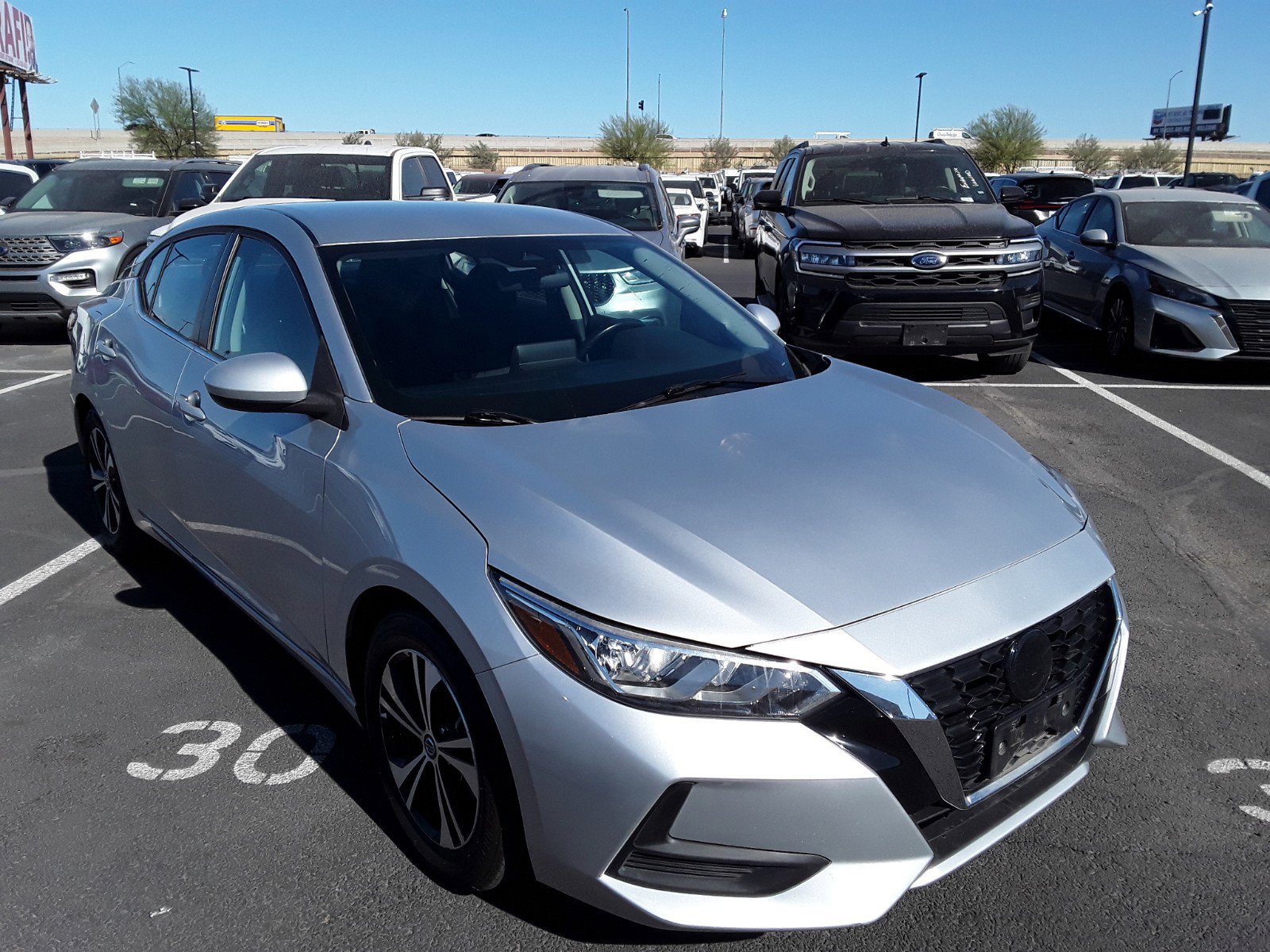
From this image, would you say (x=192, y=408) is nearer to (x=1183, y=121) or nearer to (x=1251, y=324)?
(x=1251, y=324)

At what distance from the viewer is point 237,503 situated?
3324 mm

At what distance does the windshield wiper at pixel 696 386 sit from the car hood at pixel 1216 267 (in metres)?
6.92

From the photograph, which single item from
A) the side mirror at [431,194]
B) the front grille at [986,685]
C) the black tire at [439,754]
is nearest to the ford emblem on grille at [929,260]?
the side mirror at [431,194]

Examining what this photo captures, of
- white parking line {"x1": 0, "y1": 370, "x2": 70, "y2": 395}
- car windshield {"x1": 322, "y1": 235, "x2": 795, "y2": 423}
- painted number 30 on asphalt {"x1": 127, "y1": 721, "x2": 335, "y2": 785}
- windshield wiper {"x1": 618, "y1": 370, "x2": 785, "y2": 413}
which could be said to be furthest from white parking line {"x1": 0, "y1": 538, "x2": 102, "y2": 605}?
white parking line {"x1": 0, "y1": 370, "x2": 70, "y2": 395}

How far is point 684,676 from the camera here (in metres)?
2.11

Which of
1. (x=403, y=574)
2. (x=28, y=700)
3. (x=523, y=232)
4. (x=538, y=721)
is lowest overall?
(x=28, y=700)

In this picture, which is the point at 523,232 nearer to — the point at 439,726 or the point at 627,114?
the point at 439,726

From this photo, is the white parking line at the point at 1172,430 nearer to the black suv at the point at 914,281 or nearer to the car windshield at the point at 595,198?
the black suv at the point at 914,281

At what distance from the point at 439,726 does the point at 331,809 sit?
0.71 meters

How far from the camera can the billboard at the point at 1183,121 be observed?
86537 mm

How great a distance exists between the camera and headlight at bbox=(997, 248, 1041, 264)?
836 centimetres

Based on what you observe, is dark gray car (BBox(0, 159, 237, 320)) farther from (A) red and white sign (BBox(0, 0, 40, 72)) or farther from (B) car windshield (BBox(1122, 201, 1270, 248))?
(A) red and white sign (BBox(0, 0, 40, 72))

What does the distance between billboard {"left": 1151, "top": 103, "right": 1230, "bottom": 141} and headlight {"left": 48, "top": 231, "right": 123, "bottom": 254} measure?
87726 millimetres

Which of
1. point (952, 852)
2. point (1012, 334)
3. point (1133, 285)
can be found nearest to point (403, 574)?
point (952, 852)
